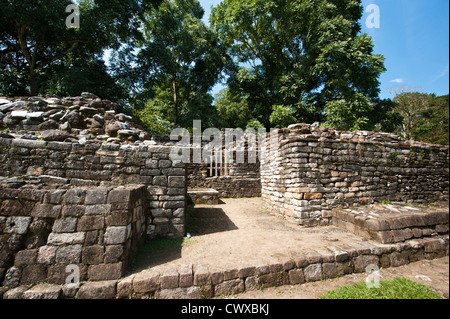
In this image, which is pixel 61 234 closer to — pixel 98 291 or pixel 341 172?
pixel 98 291

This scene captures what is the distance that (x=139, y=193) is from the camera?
338 cm

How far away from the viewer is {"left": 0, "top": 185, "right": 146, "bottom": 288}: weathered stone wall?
8.11 ft

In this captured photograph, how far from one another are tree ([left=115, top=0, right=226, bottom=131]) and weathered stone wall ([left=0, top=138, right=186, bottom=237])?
9.81 m

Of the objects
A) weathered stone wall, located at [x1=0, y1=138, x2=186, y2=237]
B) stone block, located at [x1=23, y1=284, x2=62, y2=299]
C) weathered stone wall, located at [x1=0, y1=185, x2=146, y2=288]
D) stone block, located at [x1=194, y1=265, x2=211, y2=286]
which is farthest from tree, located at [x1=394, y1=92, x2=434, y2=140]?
stone block, located at [x1=23, y1=284, x2=62, y2=299]

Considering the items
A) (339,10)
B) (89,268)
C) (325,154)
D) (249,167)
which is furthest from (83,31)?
(339,10)

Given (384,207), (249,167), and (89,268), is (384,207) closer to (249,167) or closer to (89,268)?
(249,167)

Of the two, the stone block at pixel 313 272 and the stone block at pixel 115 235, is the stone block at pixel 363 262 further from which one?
the stone block at pixel 115 235

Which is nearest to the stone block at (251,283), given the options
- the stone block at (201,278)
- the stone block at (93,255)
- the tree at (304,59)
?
the stone block at (201,278)

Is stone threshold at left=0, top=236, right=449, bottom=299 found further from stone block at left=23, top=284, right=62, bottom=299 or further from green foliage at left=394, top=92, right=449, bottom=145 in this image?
green foliage at left=394, top=92, right=449, bottom=145

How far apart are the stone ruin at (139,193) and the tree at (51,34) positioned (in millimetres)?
6871

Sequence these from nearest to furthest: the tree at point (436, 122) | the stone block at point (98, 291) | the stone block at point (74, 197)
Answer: the stone block at point (98, 291), the stone block at point (74, 197), the tree at point (436, 122)

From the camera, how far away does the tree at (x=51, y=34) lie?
8352mm

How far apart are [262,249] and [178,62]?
1832 cm

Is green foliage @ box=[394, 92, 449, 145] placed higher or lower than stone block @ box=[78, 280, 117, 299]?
higher
